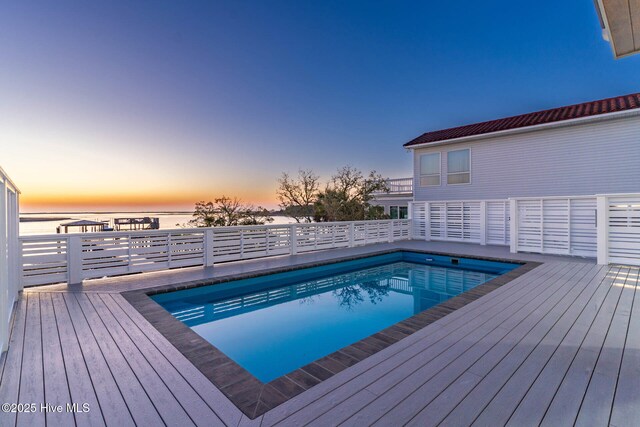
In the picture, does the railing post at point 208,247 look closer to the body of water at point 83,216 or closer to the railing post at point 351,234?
the body of water at point 83,216

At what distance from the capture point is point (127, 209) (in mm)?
16688

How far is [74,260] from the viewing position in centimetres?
519

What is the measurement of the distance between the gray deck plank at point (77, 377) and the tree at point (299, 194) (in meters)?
10.7

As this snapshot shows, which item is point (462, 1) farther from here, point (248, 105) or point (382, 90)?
point (248, 105)

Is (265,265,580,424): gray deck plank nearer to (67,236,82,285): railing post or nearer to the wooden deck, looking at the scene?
the wooden deck

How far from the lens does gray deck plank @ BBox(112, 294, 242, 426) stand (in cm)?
191

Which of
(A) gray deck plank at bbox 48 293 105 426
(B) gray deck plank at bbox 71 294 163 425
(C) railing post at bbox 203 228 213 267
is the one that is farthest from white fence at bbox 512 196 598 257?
(A) gray deck plank at bbox 48 293 105 426

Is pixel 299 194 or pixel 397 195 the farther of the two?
pixel 397 195

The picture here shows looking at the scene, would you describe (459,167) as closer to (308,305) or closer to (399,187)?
(399,187)

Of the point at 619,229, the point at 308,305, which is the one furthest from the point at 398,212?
the point at 308,305

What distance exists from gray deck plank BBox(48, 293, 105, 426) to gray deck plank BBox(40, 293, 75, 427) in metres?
0.03

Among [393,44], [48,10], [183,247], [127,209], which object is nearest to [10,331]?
[183,247]

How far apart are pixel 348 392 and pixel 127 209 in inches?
713

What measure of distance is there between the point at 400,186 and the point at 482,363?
44.6 ft
